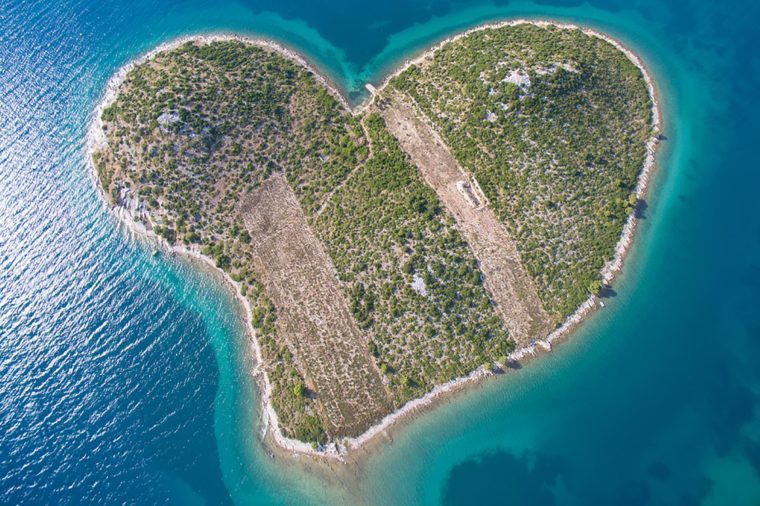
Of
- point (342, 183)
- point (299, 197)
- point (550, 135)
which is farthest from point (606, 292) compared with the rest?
point (299, 197)

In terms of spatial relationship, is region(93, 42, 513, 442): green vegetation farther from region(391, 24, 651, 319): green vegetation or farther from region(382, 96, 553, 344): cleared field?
region(391, 24, 651, 319): green vegetation

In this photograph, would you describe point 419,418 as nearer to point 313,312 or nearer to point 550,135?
point 313,312

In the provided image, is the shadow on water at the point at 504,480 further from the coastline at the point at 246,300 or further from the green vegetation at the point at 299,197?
the green vegetation at the point at 299,197

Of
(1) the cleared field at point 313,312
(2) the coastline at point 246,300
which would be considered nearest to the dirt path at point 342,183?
(1) the cleared field at point 313,312

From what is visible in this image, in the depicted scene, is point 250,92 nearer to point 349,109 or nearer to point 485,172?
point 349,109

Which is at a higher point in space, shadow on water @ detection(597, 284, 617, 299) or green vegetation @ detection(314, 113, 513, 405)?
green vegetation @ detection(314, 113, 513, 405)

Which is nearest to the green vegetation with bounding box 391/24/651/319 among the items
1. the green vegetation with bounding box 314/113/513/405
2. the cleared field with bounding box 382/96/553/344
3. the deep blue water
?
the cleared field with bounding box 382/96/553/344

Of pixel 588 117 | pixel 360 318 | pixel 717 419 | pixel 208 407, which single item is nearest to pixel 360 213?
pixel 360 318
